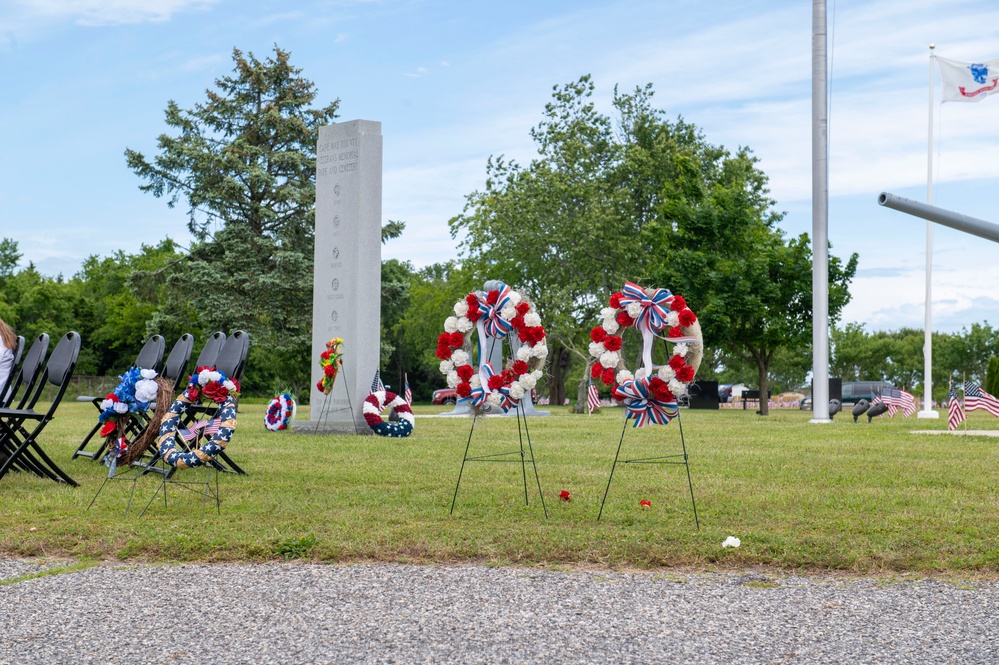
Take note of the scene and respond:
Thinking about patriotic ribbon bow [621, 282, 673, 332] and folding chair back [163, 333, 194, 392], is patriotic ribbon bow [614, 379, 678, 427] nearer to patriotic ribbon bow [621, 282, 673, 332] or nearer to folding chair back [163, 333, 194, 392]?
patriotic ribbon bow [621, 282, 673, 332]

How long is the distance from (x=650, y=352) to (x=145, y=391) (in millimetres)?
3992

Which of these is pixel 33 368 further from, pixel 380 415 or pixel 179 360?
pixel 380 415

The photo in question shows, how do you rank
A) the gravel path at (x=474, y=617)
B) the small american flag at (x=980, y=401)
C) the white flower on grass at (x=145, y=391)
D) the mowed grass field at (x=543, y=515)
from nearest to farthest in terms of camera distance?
the gravel path at (x=474, y=617) < the mowed grass field at (x=543, y=515) < the white flower on grass at (x=145, y=391) < the small american flag at (x=980, y=401)

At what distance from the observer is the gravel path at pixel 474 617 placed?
4145mm

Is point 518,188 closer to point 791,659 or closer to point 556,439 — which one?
point 556,439

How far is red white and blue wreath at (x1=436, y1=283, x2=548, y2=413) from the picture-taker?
7680 mm

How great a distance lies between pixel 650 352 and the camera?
25.0 ft

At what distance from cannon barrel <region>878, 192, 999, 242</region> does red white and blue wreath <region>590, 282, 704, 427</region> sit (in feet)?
6.63

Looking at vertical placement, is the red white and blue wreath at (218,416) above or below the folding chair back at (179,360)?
below

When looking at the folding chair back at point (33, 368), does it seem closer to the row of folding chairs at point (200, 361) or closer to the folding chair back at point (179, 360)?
the row of folding chairs at point (200, 361)

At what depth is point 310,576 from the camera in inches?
216

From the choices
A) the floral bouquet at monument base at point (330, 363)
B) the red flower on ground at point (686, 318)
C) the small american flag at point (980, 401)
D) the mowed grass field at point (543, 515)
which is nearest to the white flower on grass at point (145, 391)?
the mowed grass field at point (543, 515)

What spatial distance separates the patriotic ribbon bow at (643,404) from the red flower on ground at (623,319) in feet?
1.59

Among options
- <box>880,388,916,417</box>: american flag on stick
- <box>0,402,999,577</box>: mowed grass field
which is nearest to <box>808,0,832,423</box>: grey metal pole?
<box>880,388,916,417</box>: american flag on stick
